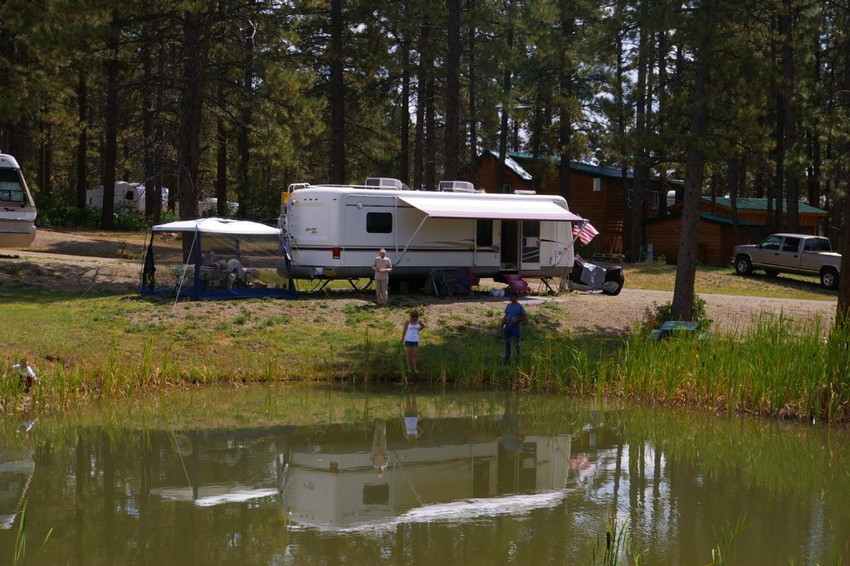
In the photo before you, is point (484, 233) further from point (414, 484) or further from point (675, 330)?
point (414, 484)

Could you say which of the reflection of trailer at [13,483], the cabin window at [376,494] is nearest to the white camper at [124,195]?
the reflection of trailer at [13,483]

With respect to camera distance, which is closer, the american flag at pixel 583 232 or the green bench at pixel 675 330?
the green bench at pixel 675 330

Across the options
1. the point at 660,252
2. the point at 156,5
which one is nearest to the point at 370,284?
the point at 156,5

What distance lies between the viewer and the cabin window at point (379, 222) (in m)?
23.5

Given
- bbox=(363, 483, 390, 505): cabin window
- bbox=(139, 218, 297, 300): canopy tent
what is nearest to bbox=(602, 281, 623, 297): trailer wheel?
bbox=(139, 218, 297, 300): canopy tent

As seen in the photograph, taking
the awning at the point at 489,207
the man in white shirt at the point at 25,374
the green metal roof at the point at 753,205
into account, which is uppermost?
the green metal roof at the point at 753,205

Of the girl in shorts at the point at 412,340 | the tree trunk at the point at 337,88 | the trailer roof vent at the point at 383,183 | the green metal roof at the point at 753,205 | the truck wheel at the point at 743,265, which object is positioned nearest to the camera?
the girl in shorts at the point at 412,340

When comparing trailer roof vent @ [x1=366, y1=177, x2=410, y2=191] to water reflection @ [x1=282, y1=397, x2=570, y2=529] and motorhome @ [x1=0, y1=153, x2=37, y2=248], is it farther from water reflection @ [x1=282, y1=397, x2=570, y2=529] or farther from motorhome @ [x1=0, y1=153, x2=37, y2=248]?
water reflection @ [x1=282, y1=397, x2=570, y2=529]

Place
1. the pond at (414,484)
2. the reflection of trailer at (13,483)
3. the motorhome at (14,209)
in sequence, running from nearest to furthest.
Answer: the pond at (414,484) → the reflection of trailer at (13,483) → the motorhome at (14,209)

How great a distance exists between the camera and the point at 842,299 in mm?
17047

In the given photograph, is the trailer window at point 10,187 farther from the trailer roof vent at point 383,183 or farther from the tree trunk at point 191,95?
the trailer roof vent at point 383,183

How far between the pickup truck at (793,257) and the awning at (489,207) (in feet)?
35.9

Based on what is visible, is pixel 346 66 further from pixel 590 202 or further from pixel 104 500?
pixel 104 500

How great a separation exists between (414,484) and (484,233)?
48.7 feet
